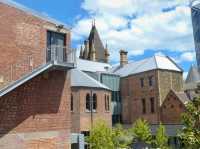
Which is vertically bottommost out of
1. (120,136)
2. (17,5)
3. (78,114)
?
(120,136)

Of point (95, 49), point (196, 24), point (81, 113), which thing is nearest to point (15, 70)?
point (81, 113)

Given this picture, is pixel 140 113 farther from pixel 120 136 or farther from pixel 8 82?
pixel 8 82

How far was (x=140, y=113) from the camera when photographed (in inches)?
1922

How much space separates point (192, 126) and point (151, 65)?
3608cm

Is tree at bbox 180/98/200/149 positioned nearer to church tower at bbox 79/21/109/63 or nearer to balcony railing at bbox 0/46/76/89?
balcony railing at bbox 0/46/76/89

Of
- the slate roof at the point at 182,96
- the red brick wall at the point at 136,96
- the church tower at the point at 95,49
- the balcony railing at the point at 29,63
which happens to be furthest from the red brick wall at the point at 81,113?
the church tower at the point at 95,49

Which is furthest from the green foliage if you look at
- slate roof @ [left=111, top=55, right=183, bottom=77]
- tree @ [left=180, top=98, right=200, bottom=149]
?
tree @ [left=180, top=98, right=200, bottom=149]

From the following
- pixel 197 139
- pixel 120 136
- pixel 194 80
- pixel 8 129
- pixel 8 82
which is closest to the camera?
pixel 197 139

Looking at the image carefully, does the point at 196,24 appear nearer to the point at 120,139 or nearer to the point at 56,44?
the point at 120,139

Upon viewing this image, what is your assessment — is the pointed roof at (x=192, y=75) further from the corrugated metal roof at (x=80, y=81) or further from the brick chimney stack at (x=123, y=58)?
the corrugated metal roof at (x=80, y=81)

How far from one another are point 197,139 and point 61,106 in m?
9.35

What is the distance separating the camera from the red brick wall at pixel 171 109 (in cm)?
4241

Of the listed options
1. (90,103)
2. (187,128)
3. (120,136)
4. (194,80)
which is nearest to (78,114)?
(90,103)

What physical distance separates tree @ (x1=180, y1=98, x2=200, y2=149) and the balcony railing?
7.96 m
